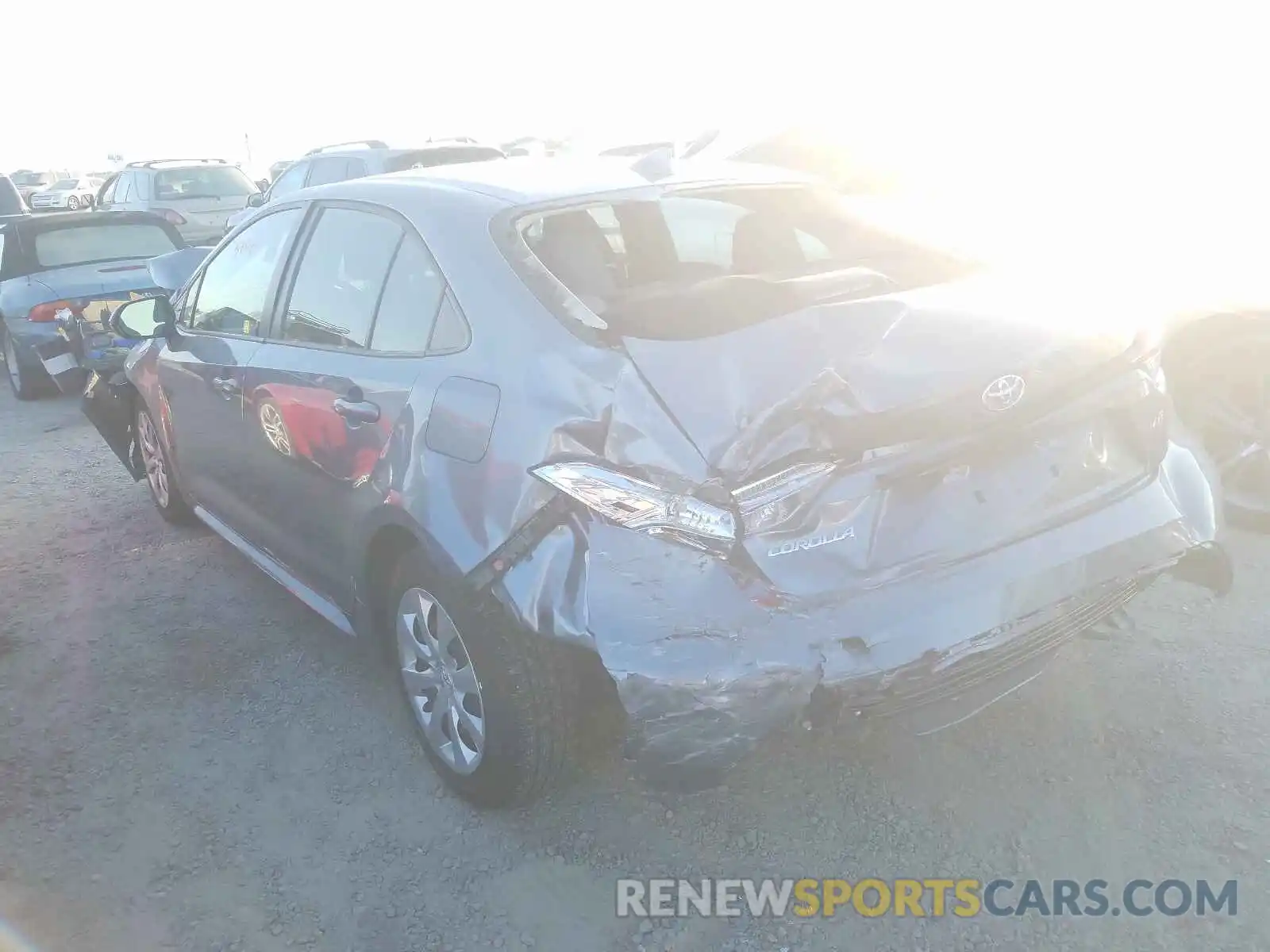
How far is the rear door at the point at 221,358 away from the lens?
12.2 ft

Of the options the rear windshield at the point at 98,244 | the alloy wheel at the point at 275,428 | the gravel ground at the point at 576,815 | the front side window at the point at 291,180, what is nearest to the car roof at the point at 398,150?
the front side window at the point at 291,180

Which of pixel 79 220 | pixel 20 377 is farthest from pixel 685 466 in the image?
pixel 20 377

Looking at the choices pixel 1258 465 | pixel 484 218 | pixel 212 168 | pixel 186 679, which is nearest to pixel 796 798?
pixel 484 218

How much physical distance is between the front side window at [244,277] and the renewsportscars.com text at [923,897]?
238 cm

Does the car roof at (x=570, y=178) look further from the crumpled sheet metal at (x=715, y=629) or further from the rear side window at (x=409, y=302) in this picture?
the crumpled sheet metal at (x=715, y=629)

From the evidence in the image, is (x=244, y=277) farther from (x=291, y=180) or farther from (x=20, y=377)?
(x=291, y=180)

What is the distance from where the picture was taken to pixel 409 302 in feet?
9.63

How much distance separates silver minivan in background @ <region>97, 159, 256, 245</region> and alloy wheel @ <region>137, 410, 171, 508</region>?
27.7ft

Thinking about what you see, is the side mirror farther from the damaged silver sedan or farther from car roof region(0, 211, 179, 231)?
car roof region(0, 211, 179, 231)

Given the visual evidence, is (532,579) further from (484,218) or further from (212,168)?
(212,168)

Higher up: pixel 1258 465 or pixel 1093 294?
pixel 1093 294

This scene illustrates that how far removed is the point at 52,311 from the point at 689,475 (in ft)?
24.2

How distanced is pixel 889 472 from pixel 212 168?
44.8 ft

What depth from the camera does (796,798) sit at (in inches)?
114
